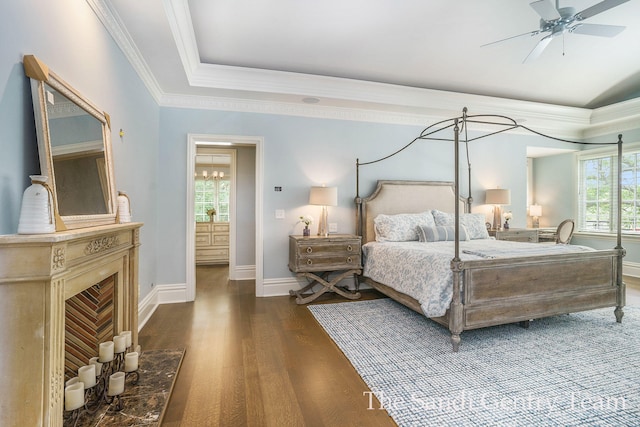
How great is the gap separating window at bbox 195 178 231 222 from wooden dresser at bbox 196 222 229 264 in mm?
631

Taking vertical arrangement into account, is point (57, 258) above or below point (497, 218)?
below

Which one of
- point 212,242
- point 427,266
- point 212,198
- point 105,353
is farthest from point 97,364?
point 212,198

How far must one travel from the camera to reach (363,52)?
3.59 meters

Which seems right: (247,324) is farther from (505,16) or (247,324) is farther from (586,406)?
(505,16)

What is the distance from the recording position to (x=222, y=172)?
7.77 meters

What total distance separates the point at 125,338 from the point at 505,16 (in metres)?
4.19

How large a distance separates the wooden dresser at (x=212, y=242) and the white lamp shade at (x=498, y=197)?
17.0 feet

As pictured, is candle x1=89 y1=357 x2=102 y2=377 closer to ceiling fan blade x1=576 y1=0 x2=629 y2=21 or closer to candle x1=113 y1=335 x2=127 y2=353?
candle x1=113 y1=335 x2=127 y2=353

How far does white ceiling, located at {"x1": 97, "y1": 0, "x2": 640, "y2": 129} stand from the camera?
2813mm

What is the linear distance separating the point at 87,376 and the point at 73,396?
6.2 inches

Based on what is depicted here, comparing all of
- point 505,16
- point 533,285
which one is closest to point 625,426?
point 533,285

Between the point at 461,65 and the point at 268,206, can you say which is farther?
the point at 268,206

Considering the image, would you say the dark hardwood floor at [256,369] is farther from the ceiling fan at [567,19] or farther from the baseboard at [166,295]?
the ceiling fan at [567,19]

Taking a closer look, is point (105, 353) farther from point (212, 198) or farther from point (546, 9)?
point (212, 198)
